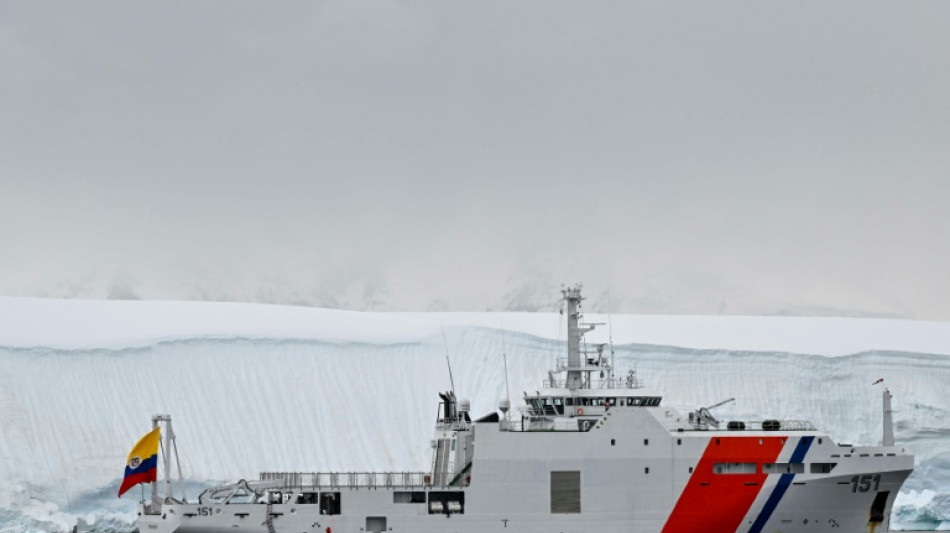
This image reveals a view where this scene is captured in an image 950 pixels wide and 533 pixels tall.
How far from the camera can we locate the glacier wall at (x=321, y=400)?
48.0m

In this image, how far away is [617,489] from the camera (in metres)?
35.4

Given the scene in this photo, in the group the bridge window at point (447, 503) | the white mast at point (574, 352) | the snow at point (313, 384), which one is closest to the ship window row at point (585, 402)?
the white mast at point (574, 352)

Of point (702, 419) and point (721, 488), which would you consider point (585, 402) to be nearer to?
point (702, 419)

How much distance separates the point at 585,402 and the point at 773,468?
4.77m

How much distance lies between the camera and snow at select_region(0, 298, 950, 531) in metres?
48.6

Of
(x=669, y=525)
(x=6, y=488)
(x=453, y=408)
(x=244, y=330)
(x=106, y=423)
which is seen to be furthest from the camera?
(x=244, y=330)

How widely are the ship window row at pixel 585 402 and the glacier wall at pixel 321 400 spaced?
539 inches

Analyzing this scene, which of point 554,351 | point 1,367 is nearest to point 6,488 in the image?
point 1,367

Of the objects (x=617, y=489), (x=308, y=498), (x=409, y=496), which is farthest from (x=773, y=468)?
(x=308, y=498)

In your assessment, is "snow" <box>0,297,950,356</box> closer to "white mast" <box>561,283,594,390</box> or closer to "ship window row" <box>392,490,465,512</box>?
"white mast" <box>561,283,594,390</box>

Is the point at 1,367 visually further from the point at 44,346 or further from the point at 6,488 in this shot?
the point at 6,488

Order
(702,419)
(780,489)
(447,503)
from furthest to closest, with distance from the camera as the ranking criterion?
(702,419) → (447,503) → (780,489)

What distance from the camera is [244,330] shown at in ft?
179

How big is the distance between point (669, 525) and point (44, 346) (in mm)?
25798
